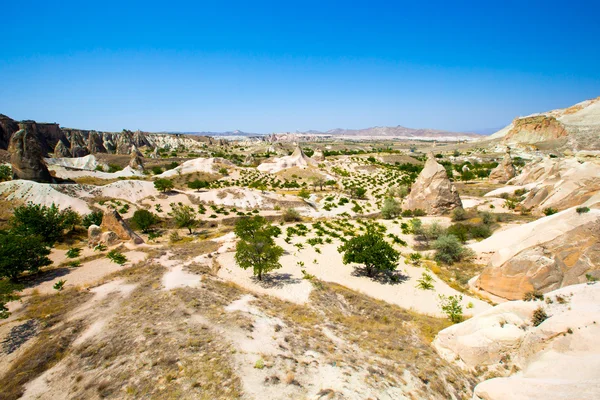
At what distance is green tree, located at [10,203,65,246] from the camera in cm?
2009

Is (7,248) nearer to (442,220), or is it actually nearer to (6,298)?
(6,298)

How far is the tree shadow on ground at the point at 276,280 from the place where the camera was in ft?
50.2

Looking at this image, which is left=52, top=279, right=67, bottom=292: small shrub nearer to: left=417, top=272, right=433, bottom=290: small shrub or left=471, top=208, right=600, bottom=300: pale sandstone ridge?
left=417, top=272, right=433, bottom=290: small shrub

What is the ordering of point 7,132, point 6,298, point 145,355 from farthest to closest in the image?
point 7,132 → point 6,298 → point 145,355

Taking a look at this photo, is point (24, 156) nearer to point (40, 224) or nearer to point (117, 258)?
point (40, 224)

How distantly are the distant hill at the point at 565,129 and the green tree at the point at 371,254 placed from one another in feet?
313

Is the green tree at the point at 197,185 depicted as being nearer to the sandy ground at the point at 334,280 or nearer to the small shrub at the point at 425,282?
the sandy ground at the point at 334,280

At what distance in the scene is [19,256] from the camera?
14523 mm

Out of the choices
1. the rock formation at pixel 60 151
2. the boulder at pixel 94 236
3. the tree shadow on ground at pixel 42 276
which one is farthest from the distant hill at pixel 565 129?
the rock formation at pixel 60 151

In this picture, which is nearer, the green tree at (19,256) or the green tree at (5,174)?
the green tree at (19,256)

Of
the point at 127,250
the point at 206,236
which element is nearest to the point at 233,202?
the point at 206,236

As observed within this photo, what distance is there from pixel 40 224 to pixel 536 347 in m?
29.4

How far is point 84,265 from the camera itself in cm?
1709

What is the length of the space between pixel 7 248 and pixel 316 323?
1667 centimetres
